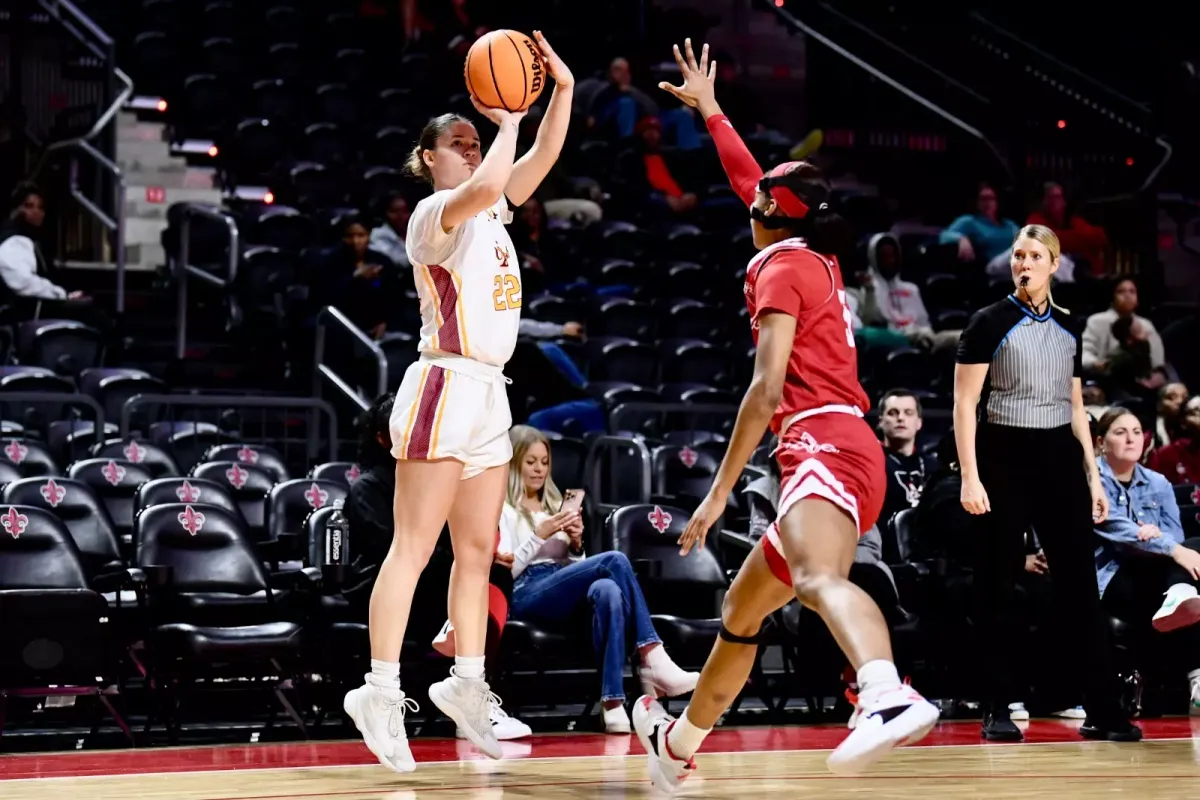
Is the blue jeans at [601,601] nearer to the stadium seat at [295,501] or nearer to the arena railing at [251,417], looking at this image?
the stadium seat at [295,501]

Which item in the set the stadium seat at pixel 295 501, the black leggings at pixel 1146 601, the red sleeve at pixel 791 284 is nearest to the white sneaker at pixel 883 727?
the red sleeve at pixel 791 284

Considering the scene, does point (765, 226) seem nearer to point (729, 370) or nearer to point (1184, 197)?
point (729, 370)

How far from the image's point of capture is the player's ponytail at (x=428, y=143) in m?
5.16

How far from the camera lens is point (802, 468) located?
420cm

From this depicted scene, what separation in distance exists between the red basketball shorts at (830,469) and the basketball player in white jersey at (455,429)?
107 cm

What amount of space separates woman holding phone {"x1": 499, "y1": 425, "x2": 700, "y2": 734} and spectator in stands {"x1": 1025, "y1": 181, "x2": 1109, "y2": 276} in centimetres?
874

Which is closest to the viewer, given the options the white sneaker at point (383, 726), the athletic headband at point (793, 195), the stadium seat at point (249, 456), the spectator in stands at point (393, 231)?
the athletic headband at point (793, 195)

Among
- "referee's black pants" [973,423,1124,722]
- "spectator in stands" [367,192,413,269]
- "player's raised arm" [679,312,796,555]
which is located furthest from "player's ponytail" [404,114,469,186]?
"spectator in stands" [367,192,413,269]

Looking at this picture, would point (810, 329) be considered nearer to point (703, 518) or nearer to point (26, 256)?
point (703, 518)

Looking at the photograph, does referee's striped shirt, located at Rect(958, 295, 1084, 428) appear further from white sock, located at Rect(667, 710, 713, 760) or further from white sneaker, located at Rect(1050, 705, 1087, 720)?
white sock, located at Rect(667, 710, 713, 760)

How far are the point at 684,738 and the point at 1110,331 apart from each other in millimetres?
8677

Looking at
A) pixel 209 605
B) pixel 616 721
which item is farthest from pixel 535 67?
pixel 209 605

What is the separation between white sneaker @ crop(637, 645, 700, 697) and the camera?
272 inches

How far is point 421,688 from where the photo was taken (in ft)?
23.9
